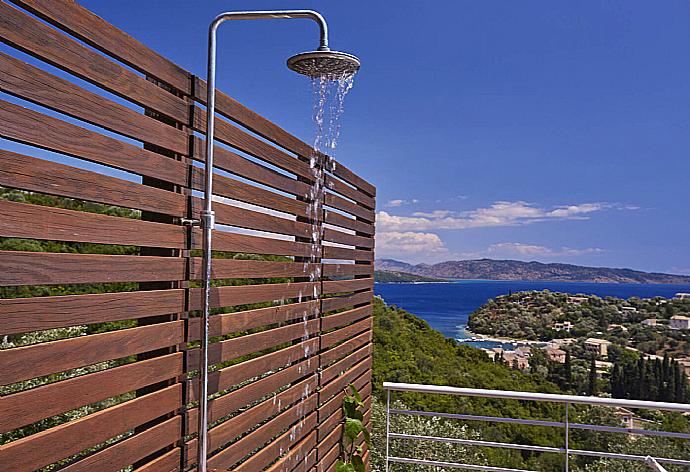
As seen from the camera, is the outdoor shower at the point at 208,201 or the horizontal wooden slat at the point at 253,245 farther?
the horizontal wooden slat at the point at 253,245

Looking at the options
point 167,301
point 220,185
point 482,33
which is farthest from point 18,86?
point 482,33

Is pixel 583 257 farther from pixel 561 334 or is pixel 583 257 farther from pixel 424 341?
pixel 424 341

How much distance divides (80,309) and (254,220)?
1200 mm

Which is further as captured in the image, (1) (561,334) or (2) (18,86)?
(1) (561,334)

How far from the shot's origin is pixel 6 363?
139cm

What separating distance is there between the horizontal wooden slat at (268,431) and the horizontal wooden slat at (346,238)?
0.92 meters

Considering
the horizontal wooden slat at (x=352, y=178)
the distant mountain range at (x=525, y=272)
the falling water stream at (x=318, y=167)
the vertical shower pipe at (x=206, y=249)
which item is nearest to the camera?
the vertical shower pipe at (x=206, y=249)

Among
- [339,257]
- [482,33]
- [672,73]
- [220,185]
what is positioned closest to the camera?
[220,185]

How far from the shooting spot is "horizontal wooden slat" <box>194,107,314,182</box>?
230 cm

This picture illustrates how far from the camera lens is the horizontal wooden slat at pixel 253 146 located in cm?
230

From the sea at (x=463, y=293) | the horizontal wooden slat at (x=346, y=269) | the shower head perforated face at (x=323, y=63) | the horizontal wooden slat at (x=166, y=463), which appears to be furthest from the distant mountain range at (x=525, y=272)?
the horizontal wooden slat at (x=166, y=463)

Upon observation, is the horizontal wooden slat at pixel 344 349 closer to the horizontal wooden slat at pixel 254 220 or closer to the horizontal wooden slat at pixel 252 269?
the horizontal wooden slat at pixel 252 269

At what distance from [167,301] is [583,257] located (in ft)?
45.4

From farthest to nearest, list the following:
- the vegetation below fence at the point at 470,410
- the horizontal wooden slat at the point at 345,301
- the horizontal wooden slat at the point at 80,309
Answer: the vegetation below fence at the point at 470,410
the horizontal wooden slat at the point at 345,301
the horizontal wooden slat at the point at 80,309
